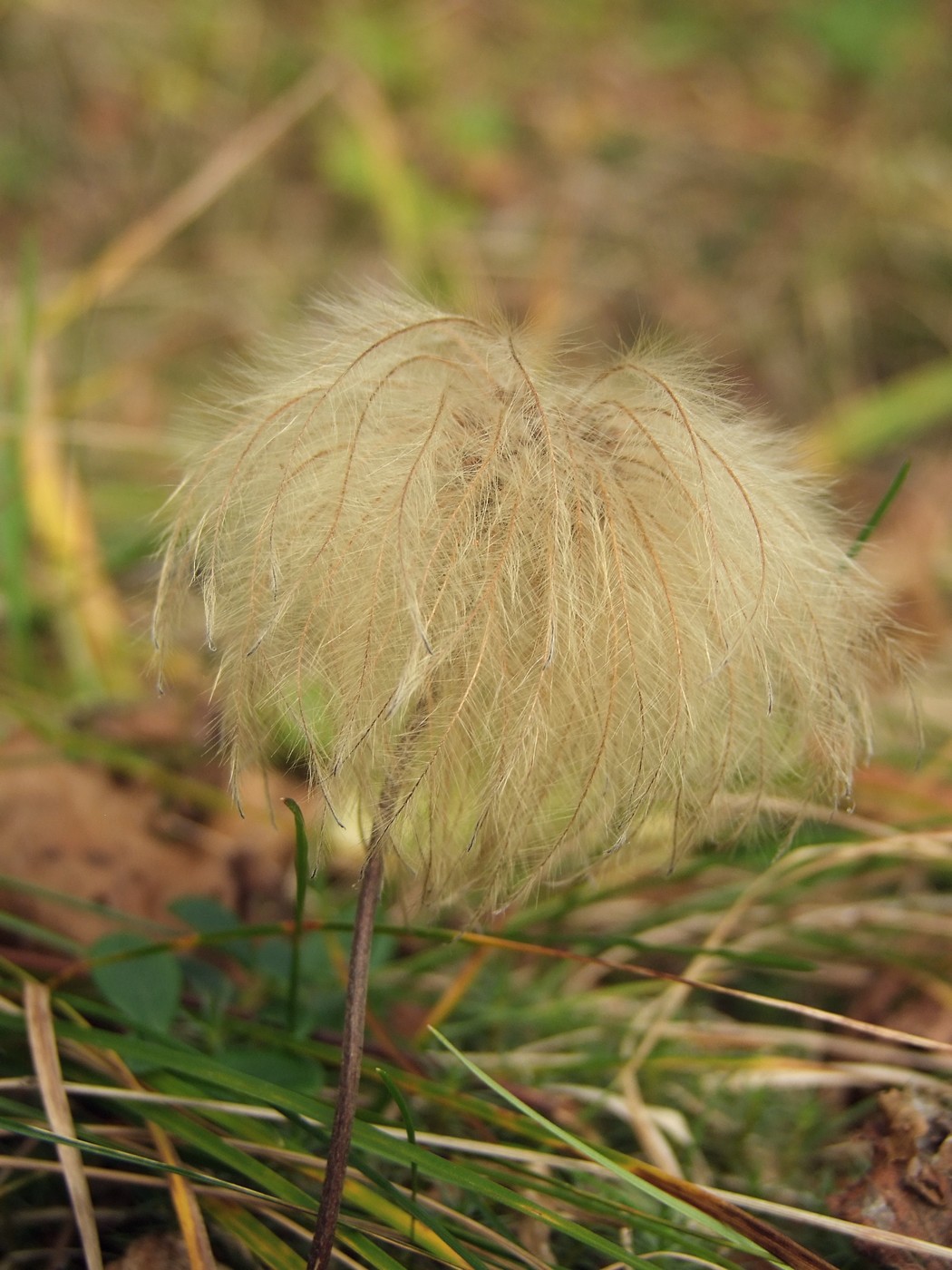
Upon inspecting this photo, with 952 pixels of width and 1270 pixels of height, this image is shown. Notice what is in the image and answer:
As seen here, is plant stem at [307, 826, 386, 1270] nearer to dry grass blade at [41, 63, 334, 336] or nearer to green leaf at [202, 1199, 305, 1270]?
green leaf at [202, 1199, 305, 1270]

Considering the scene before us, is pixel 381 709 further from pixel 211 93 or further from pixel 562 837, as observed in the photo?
pixel 211 93

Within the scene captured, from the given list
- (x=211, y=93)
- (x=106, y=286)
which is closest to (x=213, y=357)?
(x=106, y=286)

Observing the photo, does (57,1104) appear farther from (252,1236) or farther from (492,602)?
(492,602)

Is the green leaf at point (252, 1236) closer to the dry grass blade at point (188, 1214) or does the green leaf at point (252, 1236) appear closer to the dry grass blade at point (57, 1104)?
the dry grass blade at point (188, 1214)

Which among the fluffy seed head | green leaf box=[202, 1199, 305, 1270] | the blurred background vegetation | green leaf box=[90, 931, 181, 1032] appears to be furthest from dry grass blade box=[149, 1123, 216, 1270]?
the blurred background vegetation

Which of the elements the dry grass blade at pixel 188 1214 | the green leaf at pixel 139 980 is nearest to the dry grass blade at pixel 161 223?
the green leaf at pixel 139 980

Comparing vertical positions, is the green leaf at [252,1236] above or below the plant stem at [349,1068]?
below
